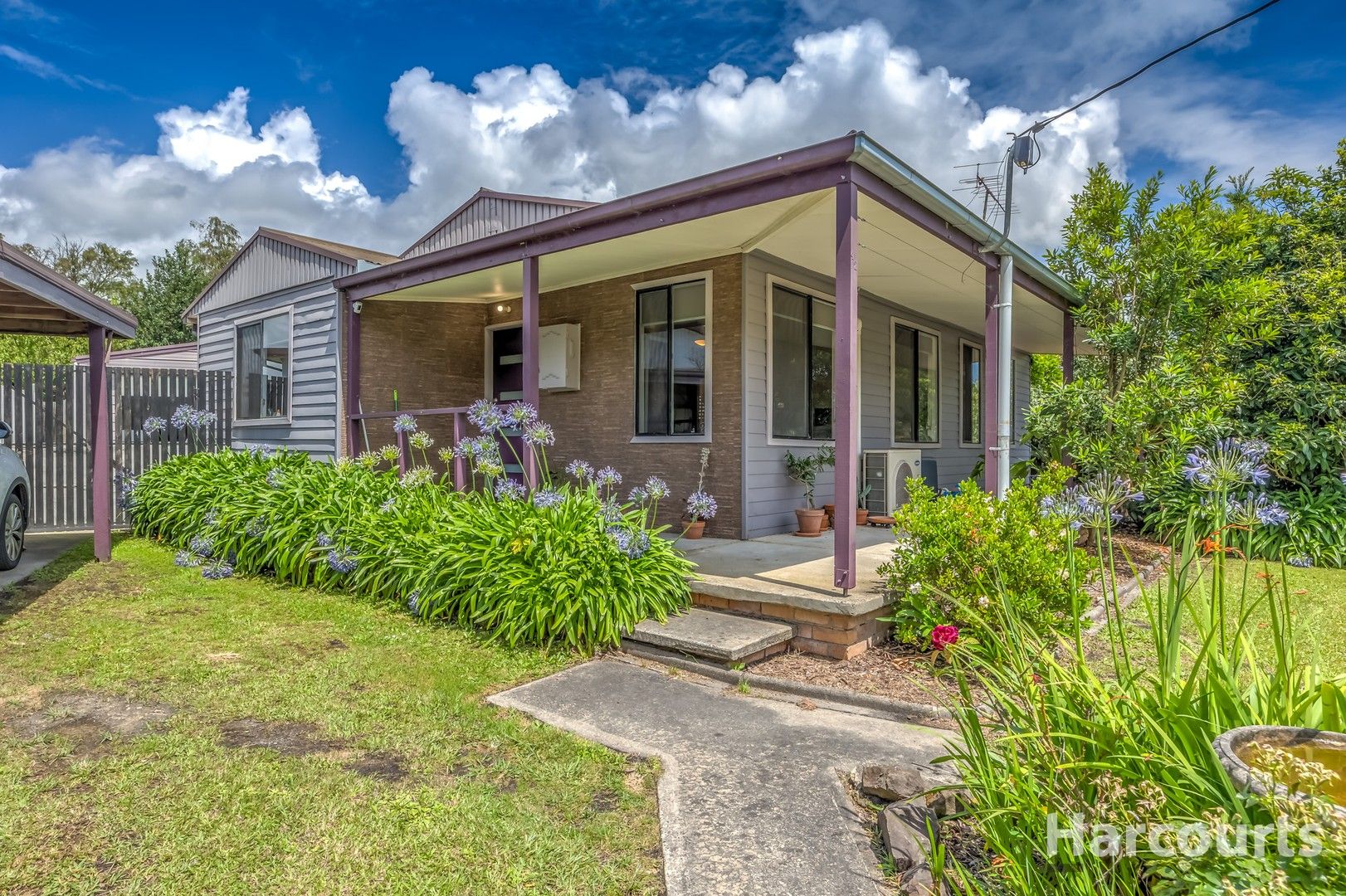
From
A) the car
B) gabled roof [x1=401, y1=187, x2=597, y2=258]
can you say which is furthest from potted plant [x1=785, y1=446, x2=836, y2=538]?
the car

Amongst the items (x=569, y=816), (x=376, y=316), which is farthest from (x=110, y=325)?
(x=569, y=816)

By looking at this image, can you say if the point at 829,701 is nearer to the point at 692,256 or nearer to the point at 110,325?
the point at 692,256

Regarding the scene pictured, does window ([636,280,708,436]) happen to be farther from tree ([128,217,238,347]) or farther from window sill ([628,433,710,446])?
tree ([128,217,238,347])

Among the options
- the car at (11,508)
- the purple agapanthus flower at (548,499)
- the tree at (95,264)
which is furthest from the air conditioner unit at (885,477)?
→ the tree at (95,264)

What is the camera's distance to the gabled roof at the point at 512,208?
332 inches

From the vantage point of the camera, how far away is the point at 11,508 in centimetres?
643

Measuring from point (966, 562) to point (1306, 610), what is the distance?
10.4ft

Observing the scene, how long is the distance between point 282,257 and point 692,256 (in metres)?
5.74

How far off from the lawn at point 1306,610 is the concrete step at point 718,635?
1766 mm

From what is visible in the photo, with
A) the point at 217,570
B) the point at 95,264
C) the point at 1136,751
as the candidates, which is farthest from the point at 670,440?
the point at 95,264

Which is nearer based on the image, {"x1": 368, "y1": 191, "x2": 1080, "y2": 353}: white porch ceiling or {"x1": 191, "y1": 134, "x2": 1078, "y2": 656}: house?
{"x1": 191, "y1": 134, "x2": 1078, "y2": 656}: house

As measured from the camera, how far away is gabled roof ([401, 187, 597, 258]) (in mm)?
8422

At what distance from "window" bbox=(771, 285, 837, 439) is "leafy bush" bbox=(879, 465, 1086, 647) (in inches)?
112

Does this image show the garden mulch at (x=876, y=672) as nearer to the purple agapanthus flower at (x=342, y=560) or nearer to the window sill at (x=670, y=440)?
the window sill at (x=670, y=440)
